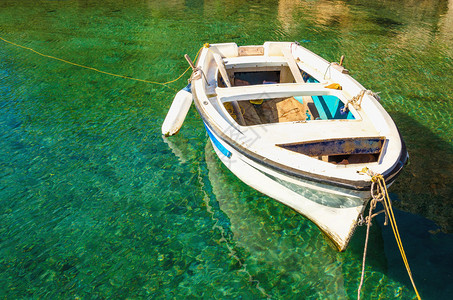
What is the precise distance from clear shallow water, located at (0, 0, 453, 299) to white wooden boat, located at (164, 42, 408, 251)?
2.73 feet

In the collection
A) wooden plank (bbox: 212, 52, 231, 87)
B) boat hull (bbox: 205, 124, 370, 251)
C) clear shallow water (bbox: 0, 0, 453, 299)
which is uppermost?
wooden plank (bbox: 212, 52, 231, 87)

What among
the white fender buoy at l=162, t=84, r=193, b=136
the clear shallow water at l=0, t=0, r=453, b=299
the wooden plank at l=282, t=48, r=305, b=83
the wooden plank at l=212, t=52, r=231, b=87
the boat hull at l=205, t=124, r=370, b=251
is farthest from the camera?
the white fender buoy at l=162, t=84, r=193, b=136

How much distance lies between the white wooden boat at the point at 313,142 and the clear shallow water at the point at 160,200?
2.73 feet

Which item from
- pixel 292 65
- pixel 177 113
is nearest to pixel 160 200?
pixel 177 113

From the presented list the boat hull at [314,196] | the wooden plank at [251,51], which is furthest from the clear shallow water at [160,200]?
the wooden plank at [251,51]

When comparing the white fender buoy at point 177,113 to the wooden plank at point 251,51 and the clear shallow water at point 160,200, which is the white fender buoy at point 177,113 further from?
the wooden plank at point 251,51

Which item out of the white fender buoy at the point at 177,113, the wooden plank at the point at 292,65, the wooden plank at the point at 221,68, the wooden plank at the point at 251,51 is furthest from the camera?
the wooden plank at the point at 251,51

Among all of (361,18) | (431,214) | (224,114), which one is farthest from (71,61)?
(361,18)

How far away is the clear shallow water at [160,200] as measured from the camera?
5.45 meters

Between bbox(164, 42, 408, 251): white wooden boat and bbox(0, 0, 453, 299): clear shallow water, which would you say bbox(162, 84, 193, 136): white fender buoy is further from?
bbox(164, 42, 408, 251): white wooden boat

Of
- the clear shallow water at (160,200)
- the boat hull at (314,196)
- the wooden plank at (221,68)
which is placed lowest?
the clear shallow water at (160,200)

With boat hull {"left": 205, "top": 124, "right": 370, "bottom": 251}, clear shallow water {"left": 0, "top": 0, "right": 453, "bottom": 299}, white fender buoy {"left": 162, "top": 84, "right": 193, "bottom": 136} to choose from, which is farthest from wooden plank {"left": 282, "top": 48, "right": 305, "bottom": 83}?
boat hull {"left": 205, "top": 124, "right": 370, "bottom": 251}

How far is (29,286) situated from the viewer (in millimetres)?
5324

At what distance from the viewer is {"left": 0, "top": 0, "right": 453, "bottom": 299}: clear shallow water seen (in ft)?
17.9
